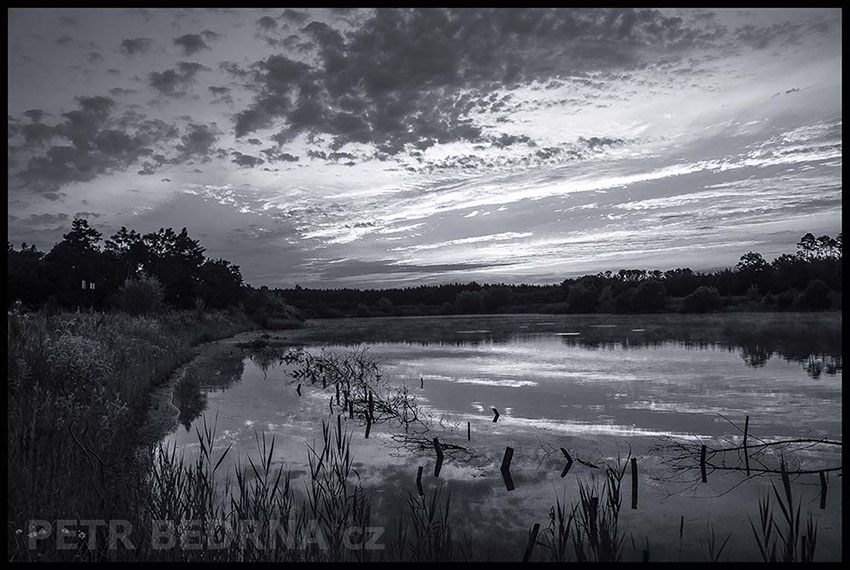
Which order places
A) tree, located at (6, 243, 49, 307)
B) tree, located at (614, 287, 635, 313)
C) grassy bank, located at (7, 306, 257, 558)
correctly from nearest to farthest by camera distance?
grassy bank, located at (7, 306, 257, 558), tree, located at (6, 243, 49, 307), tree, located at (614, 287, 635, 313)

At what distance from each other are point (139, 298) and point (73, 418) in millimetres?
25577

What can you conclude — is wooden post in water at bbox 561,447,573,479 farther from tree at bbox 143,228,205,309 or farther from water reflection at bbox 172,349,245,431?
tree at bbox 143,228,205,309

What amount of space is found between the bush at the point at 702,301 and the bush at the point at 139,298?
164 feet

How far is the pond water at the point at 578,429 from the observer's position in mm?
6141

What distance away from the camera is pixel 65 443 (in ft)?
22.9

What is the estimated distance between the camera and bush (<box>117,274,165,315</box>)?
30391 mm

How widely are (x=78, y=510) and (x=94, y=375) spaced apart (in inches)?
257

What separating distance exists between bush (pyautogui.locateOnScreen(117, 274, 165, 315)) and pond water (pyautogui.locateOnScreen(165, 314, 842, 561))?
38.5 feet

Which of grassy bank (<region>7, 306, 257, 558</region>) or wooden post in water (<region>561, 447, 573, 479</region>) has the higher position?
grassy bank (<region>7, 306, 257, 558</region>)

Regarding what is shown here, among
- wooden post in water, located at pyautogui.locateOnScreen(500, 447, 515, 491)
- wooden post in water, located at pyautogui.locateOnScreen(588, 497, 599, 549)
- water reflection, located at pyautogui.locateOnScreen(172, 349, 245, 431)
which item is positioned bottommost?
water reflection, located at pyautogui.locateOnScreen(172, 349, 245, 431)

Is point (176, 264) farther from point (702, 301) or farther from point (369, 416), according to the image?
point (702, 301)

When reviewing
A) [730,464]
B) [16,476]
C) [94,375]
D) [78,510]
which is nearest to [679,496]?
[730,464]

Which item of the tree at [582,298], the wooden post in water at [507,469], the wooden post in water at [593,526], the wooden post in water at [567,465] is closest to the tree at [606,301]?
the tree at [582,298]

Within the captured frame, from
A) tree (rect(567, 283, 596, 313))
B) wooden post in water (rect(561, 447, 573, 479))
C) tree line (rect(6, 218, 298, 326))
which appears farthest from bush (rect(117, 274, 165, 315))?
tree (rect(567, 283, 596, 313))
